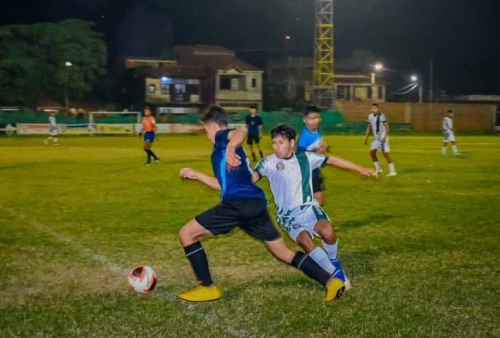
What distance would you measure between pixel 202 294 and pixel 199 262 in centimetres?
31

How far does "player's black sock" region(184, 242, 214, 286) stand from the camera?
7.12 m

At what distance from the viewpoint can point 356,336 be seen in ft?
19.6

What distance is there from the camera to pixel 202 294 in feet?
23.3

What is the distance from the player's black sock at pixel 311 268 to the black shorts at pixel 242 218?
32 cm

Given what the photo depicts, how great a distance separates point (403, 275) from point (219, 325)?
2.75m

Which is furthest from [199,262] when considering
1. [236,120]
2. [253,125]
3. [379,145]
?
[236,120]

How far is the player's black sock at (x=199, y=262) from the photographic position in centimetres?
712

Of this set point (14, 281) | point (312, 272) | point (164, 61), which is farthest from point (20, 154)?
point (164, 61)

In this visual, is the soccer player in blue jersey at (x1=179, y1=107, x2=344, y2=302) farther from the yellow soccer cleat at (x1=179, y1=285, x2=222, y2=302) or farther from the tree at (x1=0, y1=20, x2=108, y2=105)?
the tree at (x1=0, y1=20, x2=108, y2=105)

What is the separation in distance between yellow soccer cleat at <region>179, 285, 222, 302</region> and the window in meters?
76.9

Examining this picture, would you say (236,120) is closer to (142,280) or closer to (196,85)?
(196,85)

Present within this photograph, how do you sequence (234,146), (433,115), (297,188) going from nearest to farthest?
(234,146), (297,188), (433,115)

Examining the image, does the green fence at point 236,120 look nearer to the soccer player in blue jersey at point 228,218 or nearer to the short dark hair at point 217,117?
the soccer player in blue jersey at point 228,218

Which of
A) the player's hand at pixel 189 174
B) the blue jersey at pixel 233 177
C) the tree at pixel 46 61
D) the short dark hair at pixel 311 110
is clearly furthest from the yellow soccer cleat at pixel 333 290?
the tree at pixel 46 61
